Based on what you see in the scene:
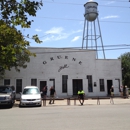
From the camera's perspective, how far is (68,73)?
2780 cm

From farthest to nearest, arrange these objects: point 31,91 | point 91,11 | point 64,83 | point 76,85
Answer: point 91,11 < point 76,85 < point 64,83 < point 31,91

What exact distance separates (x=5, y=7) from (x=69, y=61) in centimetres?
2161

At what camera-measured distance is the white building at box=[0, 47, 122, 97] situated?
1073 inches

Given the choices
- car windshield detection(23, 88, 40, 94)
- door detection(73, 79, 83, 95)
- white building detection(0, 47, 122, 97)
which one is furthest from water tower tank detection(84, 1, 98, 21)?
car windshield detection(23, 88, 40, 94)

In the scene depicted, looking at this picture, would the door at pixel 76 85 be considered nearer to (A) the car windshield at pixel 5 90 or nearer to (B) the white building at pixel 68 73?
(B) the white building at pixel 68 73

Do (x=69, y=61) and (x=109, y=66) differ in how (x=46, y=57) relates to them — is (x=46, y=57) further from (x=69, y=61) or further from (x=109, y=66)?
(x=109, y=66)

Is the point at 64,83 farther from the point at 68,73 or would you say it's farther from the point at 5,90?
the point at 5,90

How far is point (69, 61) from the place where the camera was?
27984 millimetres

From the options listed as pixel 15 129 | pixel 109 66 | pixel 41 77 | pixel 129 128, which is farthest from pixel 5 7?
pixel 109 66

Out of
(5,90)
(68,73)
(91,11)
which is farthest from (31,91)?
(91,11)

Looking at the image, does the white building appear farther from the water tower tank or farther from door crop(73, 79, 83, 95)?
the water tower tank

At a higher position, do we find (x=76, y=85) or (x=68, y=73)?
(x=68, y=73)

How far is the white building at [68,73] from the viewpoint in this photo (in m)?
27.3

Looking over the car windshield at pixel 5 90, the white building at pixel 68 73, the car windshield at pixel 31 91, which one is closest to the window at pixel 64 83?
the white building at pixel 68 73
